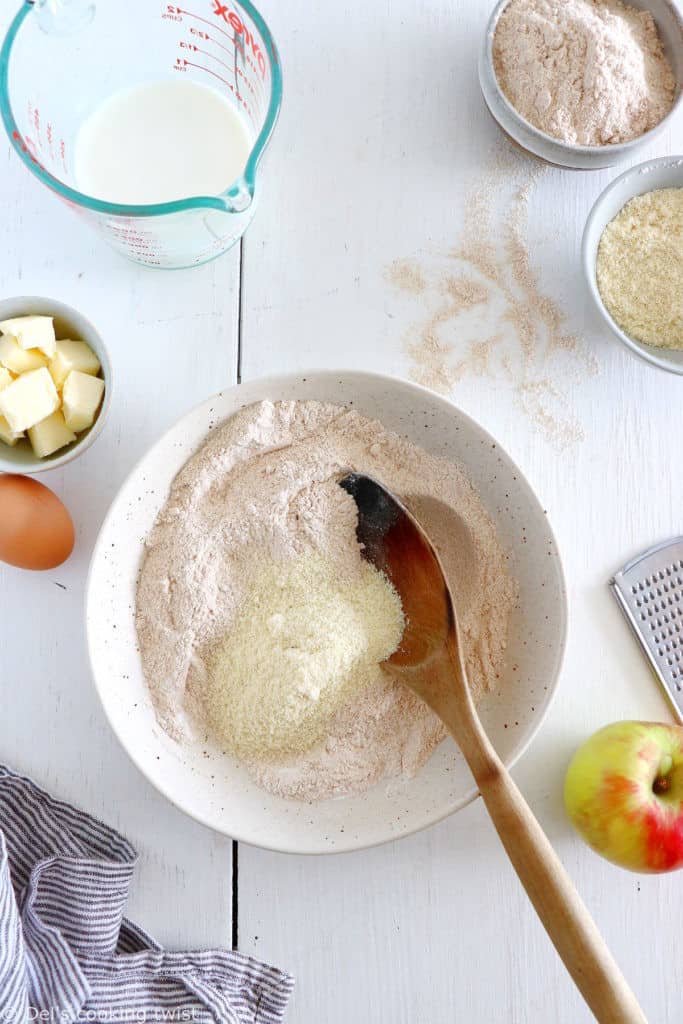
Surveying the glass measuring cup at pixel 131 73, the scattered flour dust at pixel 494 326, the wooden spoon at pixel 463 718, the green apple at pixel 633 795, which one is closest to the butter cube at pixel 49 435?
the glass measuring cup at pixel 131 73

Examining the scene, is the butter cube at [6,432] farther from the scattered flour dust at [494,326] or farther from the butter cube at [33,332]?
the scattered flour dust at [494,326]

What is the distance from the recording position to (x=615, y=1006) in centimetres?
79

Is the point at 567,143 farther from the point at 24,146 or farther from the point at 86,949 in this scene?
the point at 86,949

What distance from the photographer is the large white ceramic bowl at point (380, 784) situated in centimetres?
94

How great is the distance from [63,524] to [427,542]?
16.2 inches

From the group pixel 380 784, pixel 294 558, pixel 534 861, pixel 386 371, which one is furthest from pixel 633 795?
pixel 386 371

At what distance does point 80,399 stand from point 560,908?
0.72m

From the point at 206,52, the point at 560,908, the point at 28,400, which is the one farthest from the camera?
the point at 206,52

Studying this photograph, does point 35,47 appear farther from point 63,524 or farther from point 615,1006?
point 615,1006

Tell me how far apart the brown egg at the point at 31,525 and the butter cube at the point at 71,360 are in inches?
4.8

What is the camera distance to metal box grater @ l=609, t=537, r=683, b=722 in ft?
3.51

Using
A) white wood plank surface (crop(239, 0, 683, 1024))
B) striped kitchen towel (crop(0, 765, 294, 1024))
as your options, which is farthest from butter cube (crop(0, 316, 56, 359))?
striped kitchen towel (crop(0, 765, 294, 1024))

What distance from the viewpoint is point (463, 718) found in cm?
92

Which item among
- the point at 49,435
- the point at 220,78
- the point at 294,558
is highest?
the point at 220,78
